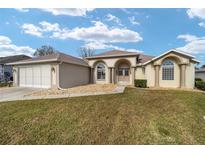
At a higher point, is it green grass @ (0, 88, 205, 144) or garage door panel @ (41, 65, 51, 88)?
garage door panel @ (41, 65, 51, 88)

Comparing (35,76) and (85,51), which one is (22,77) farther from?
(85,51)

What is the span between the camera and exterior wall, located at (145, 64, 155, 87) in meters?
17.6

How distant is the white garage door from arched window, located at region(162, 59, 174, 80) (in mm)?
13294

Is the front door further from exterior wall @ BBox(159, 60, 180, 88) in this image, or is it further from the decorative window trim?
exterior wall @ BBox(159, 60, 180, 88)

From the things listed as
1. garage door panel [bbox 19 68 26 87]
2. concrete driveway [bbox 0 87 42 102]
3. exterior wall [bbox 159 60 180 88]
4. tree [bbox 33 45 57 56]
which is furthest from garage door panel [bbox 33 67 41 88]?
tree [bbox 33 45 57 56]

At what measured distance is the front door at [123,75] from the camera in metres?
20.6

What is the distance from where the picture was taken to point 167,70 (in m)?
17.1

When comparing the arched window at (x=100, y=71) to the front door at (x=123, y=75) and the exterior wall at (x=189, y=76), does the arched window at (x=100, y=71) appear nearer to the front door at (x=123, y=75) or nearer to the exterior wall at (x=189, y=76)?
the front door at (x=123, y=75)

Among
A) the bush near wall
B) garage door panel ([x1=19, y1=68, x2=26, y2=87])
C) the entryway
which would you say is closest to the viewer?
the bush near wall

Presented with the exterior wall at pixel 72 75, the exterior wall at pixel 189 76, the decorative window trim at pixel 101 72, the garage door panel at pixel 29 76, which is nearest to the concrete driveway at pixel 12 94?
the garage door panel at pixel 29 76

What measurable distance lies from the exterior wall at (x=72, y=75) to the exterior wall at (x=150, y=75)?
8528 millimetres

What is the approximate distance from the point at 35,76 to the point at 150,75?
542 inches

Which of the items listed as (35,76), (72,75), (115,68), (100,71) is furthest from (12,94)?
(115,68)
